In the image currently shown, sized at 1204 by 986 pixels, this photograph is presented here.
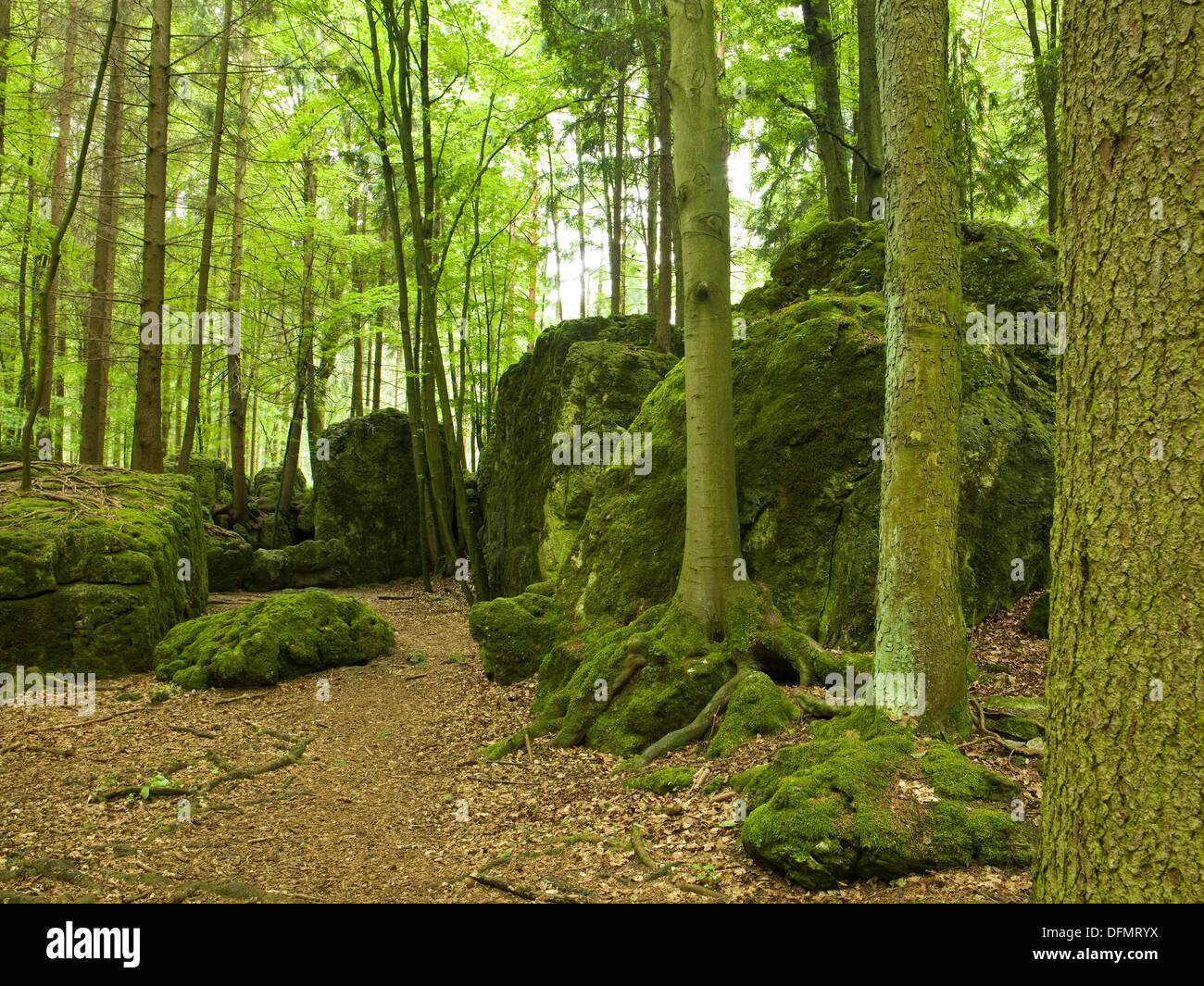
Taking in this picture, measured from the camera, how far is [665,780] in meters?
4.97

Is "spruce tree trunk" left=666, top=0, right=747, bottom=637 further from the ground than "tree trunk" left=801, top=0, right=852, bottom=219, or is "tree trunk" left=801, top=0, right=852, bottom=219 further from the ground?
"tree trunk" left=801, top=0, right=852, bottom=219

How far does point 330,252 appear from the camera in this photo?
1862cm

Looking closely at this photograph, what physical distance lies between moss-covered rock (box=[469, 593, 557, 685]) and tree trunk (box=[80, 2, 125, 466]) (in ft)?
27.5

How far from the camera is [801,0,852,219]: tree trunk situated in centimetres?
1135

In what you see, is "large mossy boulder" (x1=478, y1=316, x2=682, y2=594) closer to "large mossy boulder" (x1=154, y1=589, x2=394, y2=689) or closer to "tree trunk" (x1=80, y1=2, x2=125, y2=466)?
"large mossy boulder" (x1=154, y1=589, x2=394, y2=689)

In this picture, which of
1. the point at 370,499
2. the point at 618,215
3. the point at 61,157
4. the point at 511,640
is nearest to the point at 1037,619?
the point at 511,640

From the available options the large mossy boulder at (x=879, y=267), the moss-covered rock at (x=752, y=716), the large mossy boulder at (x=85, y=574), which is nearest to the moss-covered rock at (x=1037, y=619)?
the moss-covered rock at (x=752, y=716)

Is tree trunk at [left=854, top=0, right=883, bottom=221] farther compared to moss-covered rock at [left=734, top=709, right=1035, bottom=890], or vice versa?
tree trunk at [left=854, top=0, right=883, bottom=221]

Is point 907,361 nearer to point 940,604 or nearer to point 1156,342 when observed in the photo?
point 940,604

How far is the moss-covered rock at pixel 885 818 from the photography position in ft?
10.7

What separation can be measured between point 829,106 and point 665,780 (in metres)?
11.4

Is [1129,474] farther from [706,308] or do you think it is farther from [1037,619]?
[1037,619]

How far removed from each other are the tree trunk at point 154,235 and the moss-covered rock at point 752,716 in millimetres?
10264

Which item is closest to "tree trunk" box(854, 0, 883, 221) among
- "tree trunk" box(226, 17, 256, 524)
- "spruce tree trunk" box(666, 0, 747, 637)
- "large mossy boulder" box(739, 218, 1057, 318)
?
"large mossy boulder" box(739, 218, 1057, 318)
